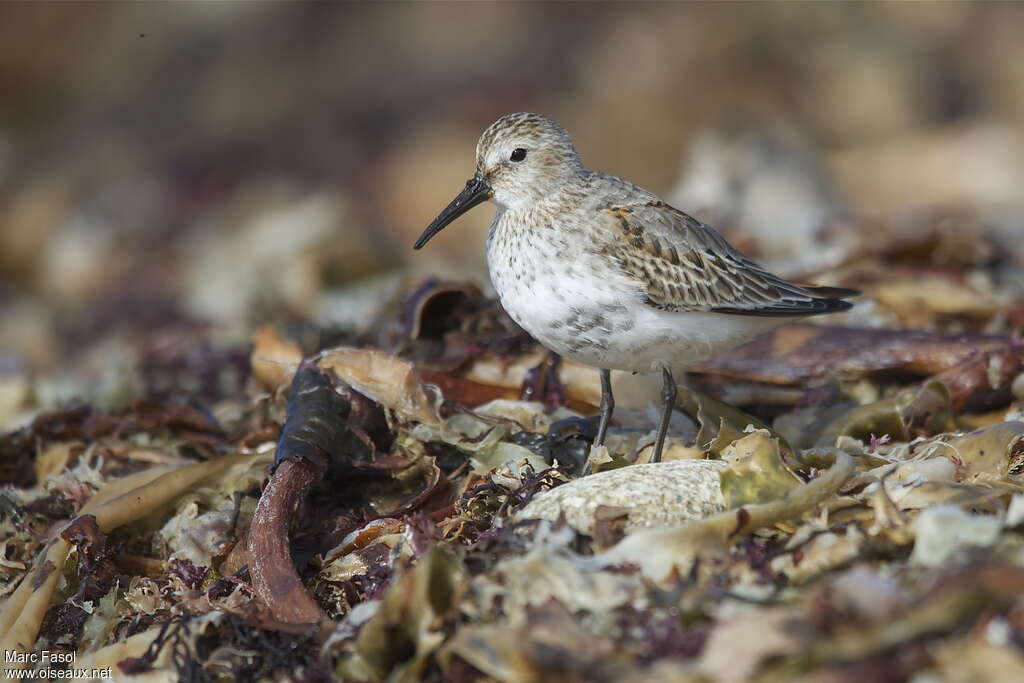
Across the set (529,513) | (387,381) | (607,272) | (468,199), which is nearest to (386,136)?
(468,199)

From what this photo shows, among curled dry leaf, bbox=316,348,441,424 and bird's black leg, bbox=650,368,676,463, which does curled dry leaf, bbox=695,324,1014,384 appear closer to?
bird's black leg, bbox=650,368,676,463

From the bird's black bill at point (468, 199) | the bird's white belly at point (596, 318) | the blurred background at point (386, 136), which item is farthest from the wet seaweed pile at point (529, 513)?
the blurred background at point (386, 136)

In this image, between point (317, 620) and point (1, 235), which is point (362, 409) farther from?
point (1, 235)

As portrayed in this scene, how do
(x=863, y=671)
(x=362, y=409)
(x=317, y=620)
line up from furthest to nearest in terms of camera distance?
(x=362, y=409)
(x=317, y=620)
(x=863, y=671)

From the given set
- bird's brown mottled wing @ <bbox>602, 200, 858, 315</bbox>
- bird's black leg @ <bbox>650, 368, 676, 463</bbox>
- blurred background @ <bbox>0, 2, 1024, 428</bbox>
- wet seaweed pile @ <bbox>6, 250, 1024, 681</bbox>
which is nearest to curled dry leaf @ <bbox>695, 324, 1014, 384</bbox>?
wet seaweed pile @ <bbox>6, 250, 1024, 681</bbox>

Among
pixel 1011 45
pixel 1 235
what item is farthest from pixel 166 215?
pixel 1011 45

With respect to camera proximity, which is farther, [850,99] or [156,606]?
[850,99]

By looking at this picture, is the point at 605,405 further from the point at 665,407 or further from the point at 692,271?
the point at 692,271
